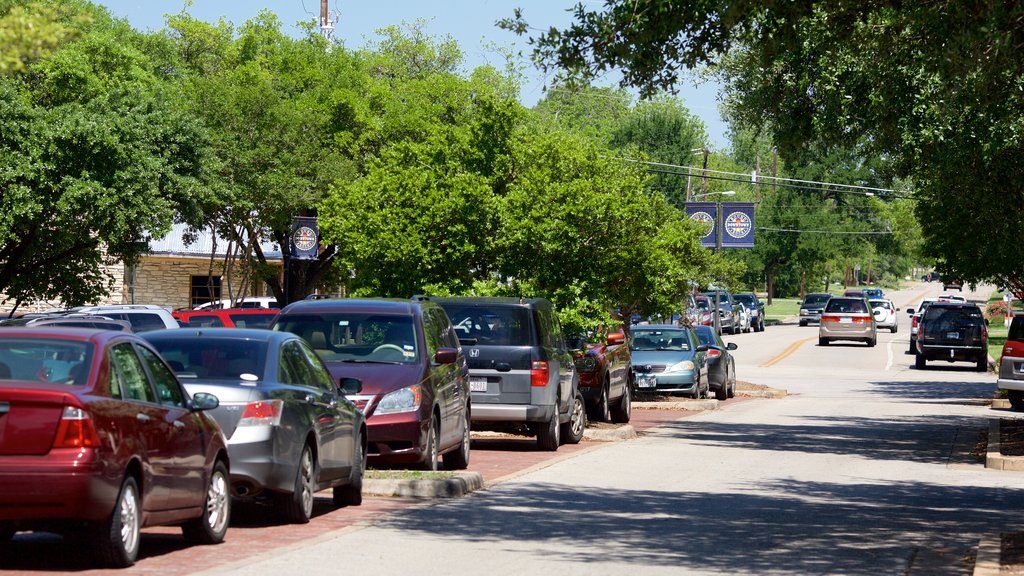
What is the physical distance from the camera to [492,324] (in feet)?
62.2

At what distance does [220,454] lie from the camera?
1066 cm

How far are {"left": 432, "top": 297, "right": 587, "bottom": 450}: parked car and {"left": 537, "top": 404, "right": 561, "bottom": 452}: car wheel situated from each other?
0.02m

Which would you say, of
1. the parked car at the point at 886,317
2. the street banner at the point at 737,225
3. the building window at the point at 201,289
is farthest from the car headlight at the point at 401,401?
the parked car at the point at 886,317

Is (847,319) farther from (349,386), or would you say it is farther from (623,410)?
(349,386)

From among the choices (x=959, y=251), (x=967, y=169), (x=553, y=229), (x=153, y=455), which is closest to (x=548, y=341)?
(x=553, y=229)

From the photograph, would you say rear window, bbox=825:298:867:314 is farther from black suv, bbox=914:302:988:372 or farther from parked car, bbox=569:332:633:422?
parked car, bbox=569:332:633:422

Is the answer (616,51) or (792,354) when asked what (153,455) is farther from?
(792,354)

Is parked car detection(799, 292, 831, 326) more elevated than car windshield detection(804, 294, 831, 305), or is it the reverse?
car windshield detection(804, 294, 831, 305)

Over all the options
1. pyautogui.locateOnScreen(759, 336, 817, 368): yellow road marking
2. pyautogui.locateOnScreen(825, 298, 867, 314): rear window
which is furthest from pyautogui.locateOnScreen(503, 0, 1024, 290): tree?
pyautogui.locateOnScreen(825, 298, 867, 314): rear window

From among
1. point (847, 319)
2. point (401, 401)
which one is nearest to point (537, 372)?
point (401, 401)

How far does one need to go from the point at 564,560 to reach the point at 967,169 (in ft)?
40.1

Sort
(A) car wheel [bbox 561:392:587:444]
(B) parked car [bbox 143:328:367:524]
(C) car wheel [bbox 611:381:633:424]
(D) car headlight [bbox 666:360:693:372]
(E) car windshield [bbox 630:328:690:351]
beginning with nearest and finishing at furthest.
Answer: (B) parked car [bbox 143:328:367:524], (A) car wheel [bbox 561:392:587:444], (C) car wheel [bbox 611:381:633:424], (D) car headlight [bbox 666:360:693:372], (E) car windshield [bbox 630:328:690:351]

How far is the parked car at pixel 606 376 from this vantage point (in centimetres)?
2297

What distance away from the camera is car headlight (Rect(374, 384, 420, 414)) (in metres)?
14.6
